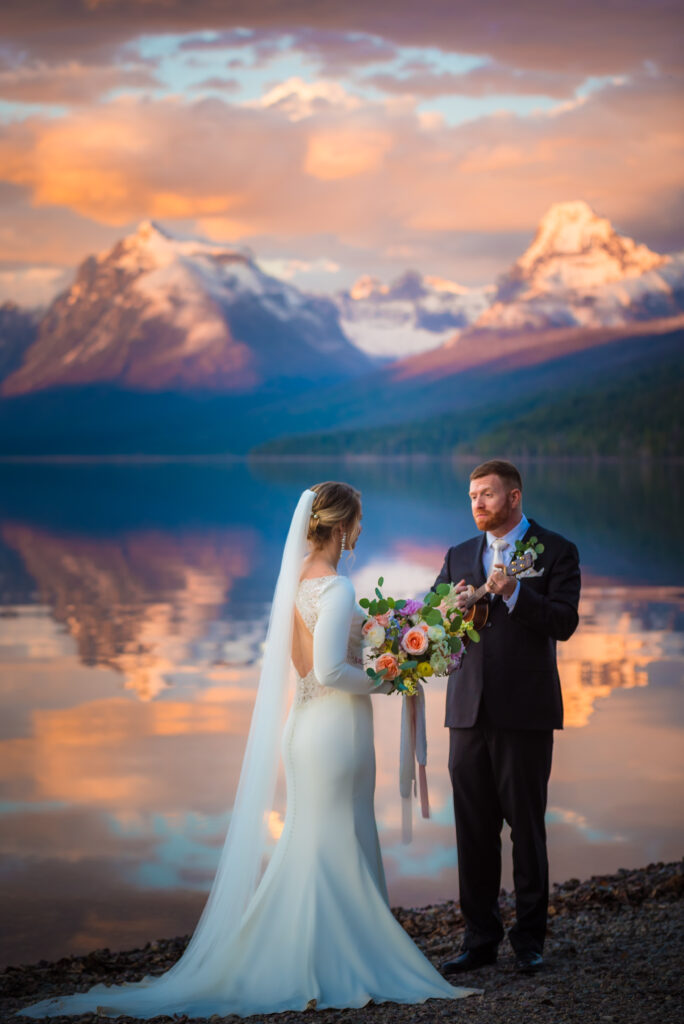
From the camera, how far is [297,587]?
19.1 feet

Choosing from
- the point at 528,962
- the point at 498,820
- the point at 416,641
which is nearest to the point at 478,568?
the point at 416,641

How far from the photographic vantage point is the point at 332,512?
5746 mm

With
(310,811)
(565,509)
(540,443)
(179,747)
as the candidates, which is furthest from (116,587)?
(540,443)

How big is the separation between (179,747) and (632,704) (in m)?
4.90

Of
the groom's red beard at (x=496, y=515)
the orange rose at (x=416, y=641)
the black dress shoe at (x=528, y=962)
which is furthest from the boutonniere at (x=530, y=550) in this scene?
the black dress shoe at (x=528, y=962)

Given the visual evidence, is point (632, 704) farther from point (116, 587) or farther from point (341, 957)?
point (116, 587)

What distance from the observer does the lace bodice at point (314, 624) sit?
5.72m

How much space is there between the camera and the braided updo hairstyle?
575 centimetres

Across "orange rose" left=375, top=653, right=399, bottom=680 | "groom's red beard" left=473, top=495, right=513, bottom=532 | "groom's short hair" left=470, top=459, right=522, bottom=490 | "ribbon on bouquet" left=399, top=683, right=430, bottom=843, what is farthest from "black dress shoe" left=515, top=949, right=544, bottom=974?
"groom's short hair" left=470, top=459, right=522, bottom=490

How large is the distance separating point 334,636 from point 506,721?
0.99 metres

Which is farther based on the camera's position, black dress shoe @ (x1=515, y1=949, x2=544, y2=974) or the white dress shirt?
the white dress shirt

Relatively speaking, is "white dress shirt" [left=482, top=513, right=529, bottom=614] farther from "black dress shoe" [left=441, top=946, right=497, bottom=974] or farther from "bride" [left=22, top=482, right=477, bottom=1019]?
"black dress shoe" [left=441, top=946, right=497, bottom=974]

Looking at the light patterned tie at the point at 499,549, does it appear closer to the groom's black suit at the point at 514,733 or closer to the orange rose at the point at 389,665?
the groom's black suit at the point at 514,733

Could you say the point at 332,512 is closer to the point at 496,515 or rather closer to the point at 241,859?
the point at 496,515
